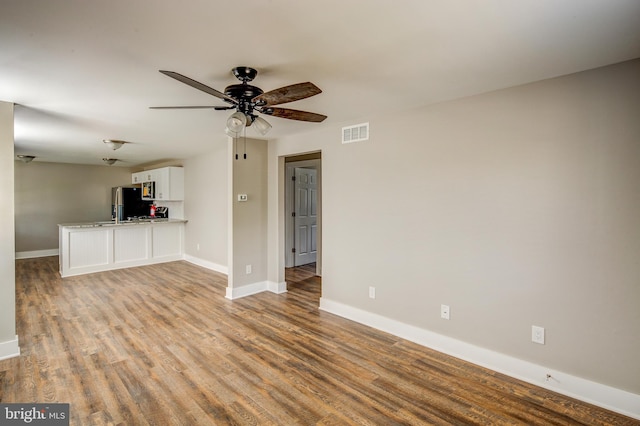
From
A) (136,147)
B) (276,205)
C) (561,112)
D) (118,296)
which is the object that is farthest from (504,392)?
(136,147)

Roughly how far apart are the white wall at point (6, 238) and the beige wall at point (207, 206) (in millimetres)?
3064

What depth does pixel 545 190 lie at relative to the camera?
7.98ft

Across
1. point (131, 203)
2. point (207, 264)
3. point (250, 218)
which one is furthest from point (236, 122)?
point (131, 203)

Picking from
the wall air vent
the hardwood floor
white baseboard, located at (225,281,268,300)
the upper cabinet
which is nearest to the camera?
the hardwood floor

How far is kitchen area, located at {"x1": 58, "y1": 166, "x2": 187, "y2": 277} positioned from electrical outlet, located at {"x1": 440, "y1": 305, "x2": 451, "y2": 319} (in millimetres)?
6066

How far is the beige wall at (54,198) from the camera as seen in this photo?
7523mm

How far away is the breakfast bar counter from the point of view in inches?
229

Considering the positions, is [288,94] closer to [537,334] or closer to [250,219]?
[537,334]

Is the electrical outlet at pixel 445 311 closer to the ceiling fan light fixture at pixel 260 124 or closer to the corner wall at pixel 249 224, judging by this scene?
the ceiling fan light fixture at pixel 260 124

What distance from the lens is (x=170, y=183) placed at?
23.3ft

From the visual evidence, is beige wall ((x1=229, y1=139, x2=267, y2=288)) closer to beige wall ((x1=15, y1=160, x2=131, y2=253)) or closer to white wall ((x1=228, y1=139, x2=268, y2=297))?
white wall ((x1=228, y1=139, x2=268, y2=297))

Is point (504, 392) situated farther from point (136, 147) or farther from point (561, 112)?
point (136, 147)

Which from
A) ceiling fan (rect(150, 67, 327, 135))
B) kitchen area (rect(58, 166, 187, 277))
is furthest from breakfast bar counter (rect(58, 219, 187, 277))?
ceiling fan (rect(150, 67, 327, 135))

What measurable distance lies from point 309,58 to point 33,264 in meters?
8.23
